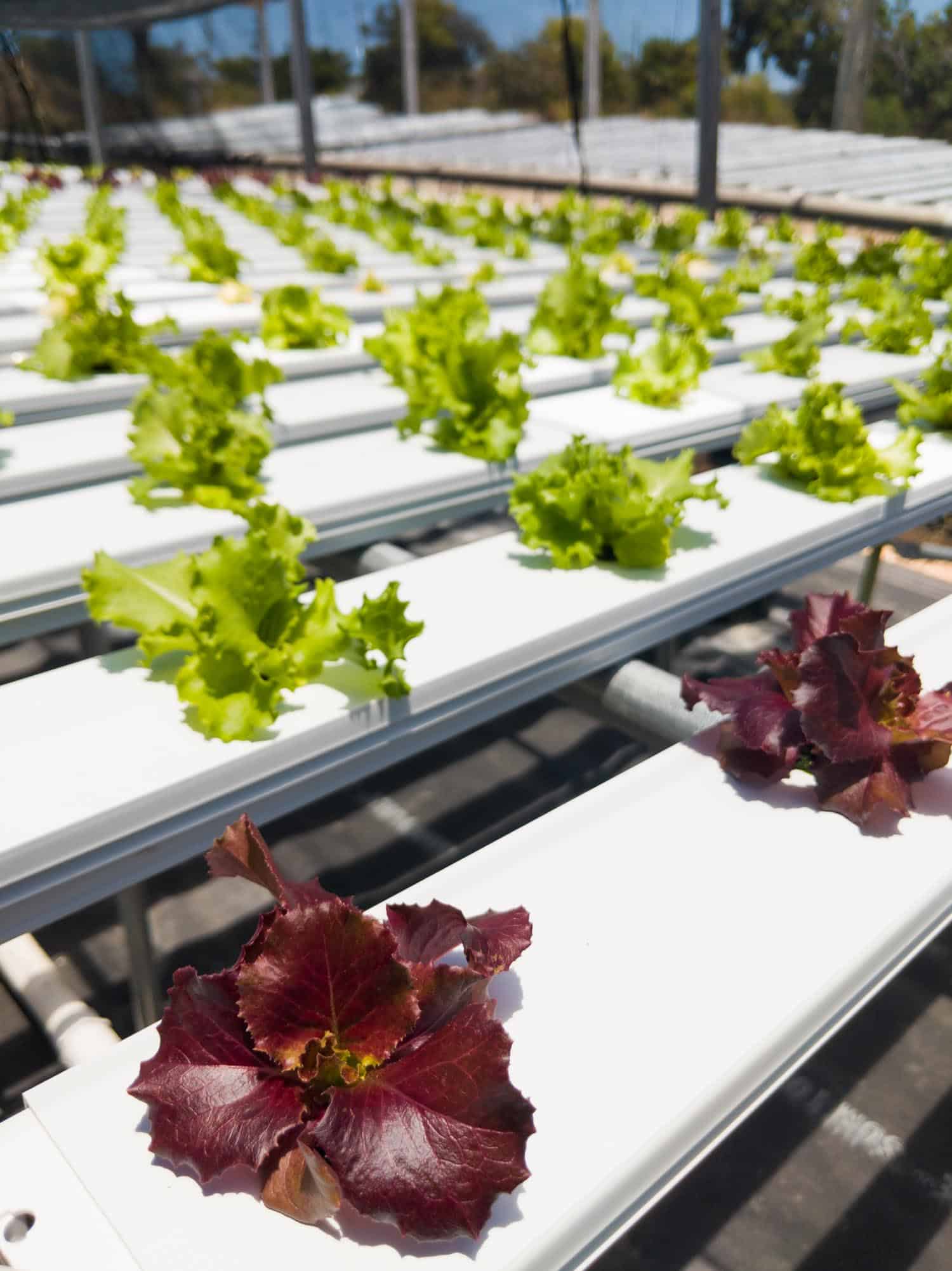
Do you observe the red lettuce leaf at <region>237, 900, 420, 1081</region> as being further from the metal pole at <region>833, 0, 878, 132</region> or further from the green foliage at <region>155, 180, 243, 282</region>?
the metal pole at <region>833, 0, 878, 132</region>

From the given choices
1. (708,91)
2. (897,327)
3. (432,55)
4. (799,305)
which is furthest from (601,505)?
(432,55)

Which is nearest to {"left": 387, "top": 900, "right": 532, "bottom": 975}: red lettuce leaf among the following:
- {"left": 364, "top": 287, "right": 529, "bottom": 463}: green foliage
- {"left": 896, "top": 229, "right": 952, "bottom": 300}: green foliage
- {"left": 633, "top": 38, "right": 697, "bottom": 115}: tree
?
{"left": 364, "top": 287, "right": 529, "bottom": 463}: green foliage

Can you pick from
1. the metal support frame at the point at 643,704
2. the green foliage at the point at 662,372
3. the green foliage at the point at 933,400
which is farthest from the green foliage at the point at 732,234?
the metal support frame at the point at 643,704

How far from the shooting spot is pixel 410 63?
75.4 ft

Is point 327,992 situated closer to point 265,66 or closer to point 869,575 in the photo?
point 869,575

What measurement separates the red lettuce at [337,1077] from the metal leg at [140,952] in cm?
105

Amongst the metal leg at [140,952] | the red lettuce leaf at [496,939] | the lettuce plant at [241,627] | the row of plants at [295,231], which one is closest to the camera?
the red lettuce leaf at [496,939]

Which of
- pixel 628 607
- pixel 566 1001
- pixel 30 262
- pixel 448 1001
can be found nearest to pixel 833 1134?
pixel 628 607

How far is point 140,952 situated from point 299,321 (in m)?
3.21

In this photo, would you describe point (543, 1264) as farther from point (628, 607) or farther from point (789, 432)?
point (789, 432)

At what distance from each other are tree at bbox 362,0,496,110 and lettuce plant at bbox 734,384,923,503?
72.9 feet

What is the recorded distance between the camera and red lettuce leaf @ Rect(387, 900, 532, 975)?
1.68 metres

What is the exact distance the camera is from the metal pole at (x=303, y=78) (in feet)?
38.9

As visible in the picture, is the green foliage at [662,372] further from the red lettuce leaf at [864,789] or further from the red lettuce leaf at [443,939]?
the red lettuce leaf at [443,939]
